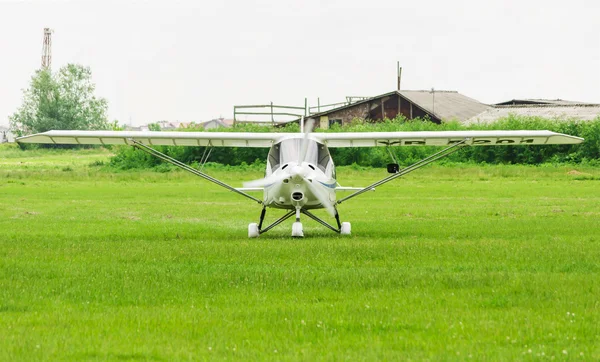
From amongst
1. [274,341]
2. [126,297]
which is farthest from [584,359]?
[126,297]

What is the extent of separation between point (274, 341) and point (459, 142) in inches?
527

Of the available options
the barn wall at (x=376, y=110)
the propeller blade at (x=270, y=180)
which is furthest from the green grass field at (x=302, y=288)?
the barn wall at (x=376, y=110)

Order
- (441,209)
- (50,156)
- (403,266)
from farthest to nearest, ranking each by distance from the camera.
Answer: (50,156)
(441,209)
(403,266)

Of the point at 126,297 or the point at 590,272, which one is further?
the point at 590,272

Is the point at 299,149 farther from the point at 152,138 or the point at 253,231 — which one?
the point at 152,138

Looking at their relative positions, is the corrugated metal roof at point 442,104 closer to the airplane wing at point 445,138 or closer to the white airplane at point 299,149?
the airplane wing at point 445,138

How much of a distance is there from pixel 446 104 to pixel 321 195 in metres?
53.2

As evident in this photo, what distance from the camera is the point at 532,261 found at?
14016 millimetres

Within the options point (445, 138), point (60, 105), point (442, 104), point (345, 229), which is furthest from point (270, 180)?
point (60, 105)

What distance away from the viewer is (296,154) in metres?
18.9

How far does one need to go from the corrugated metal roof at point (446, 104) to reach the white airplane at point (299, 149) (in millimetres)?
43847

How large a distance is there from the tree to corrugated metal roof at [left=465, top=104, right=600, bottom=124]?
1962 inches

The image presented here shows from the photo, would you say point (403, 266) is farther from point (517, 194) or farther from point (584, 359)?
point (517, 194)

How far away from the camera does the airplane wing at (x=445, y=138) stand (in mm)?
20203
